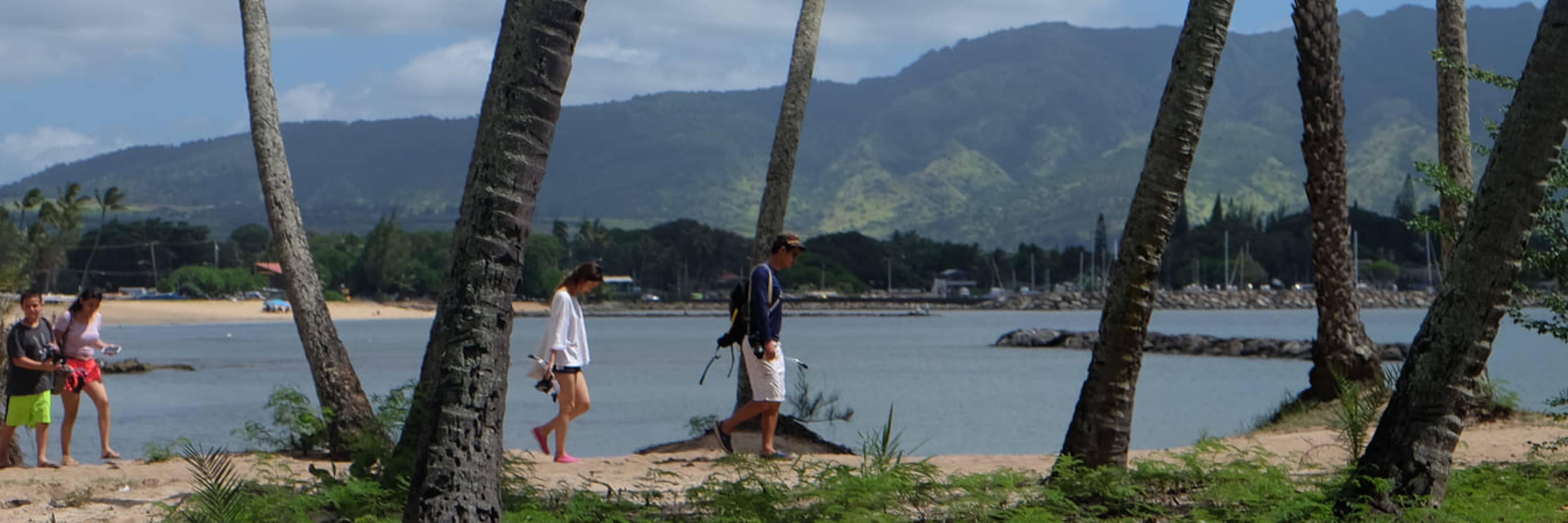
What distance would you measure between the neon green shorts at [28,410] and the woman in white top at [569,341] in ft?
11.9

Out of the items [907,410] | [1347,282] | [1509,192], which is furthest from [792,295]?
[1509,192]

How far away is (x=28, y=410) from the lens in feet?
37.3

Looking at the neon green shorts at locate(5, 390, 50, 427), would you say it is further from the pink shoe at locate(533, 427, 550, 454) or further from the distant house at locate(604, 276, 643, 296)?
the distant house at locate(604, 276, 643, 296)

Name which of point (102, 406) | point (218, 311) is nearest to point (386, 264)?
point (218, 311)

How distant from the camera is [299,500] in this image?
25.2 feet

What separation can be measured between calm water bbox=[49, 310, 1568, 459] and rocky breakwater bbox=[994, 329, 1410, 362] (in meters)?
1.15

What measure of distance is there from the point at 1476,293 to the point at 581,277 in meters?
6.06

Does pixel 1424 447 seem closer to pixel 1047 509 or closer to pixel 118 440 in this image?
pixel 1047 509

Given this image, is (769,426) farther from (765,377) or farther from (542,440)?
(542,440)

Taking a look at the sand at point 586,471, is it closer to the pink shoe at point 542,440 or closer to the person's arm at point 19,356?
the pink shoe at point 542,440

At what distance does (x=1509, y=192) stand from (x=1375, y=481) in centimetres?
130

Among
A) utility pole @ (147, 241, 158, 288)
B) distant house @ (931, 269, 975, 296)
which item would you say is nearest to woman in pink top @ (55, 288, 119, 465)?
utility pole @ (147, 241, 158, 288)

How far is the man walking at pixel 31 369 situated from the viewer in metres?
11.2

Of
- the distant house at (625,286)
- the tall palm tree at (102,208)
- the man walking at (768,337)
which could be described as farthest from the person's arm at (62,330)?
the distant house at (625,286)
